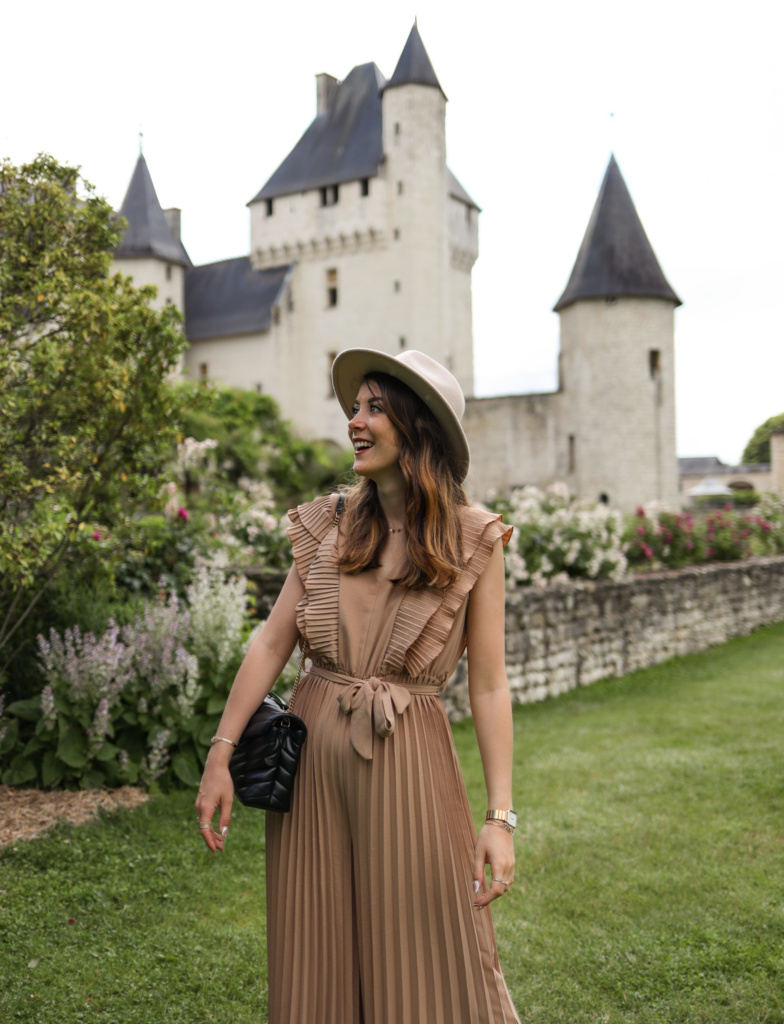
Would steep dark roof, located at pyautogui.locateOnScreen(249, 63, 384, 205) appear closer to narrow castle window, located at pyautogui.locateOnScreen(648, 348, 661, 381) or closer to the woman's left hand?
narrow castle window, located at pyautogui.locateOnScreen(648, 348, 661, 381)

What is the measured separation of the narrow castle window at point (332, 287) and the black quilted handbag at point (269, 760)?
3155 centimetres

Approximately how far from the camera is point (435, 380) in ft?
6.79

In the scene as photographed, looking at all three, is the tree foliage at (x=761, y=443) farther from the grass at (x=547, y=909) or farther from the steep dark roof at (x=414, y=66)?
the grass at (x=547, y=909)

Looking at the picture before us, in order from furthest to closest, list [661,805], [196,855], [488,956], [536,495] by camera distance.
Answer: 1. [536,495]
2. [661,805]
3. [196,855]
4. [488,956]

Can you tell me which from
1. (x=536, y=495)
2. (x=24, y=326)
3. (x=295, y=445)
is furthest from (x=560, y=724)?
(x=295, y=445)

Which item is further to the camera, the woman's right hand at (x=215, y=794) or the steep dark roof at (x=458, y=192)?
the steep dark roof at (x=458, y=192)

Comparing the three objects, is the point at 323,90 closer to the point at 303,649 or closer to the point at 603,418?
the point at 603,418

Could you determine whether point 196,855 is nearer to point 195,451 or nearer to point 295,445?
point 195,451

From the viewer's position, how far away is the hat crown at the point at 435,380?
2053 mm

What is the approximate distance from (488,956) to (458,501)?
1.04 m

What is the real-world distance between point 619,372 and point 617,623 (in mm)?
19603

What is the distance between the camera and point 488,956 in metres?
1.96

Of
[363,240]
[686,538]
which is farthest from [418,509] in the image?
[363,240]

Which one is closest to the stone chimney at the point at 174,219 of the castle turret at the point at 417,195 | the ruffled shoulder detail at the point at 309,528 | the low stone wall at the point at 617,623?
the castle turret at the point at 417,195
